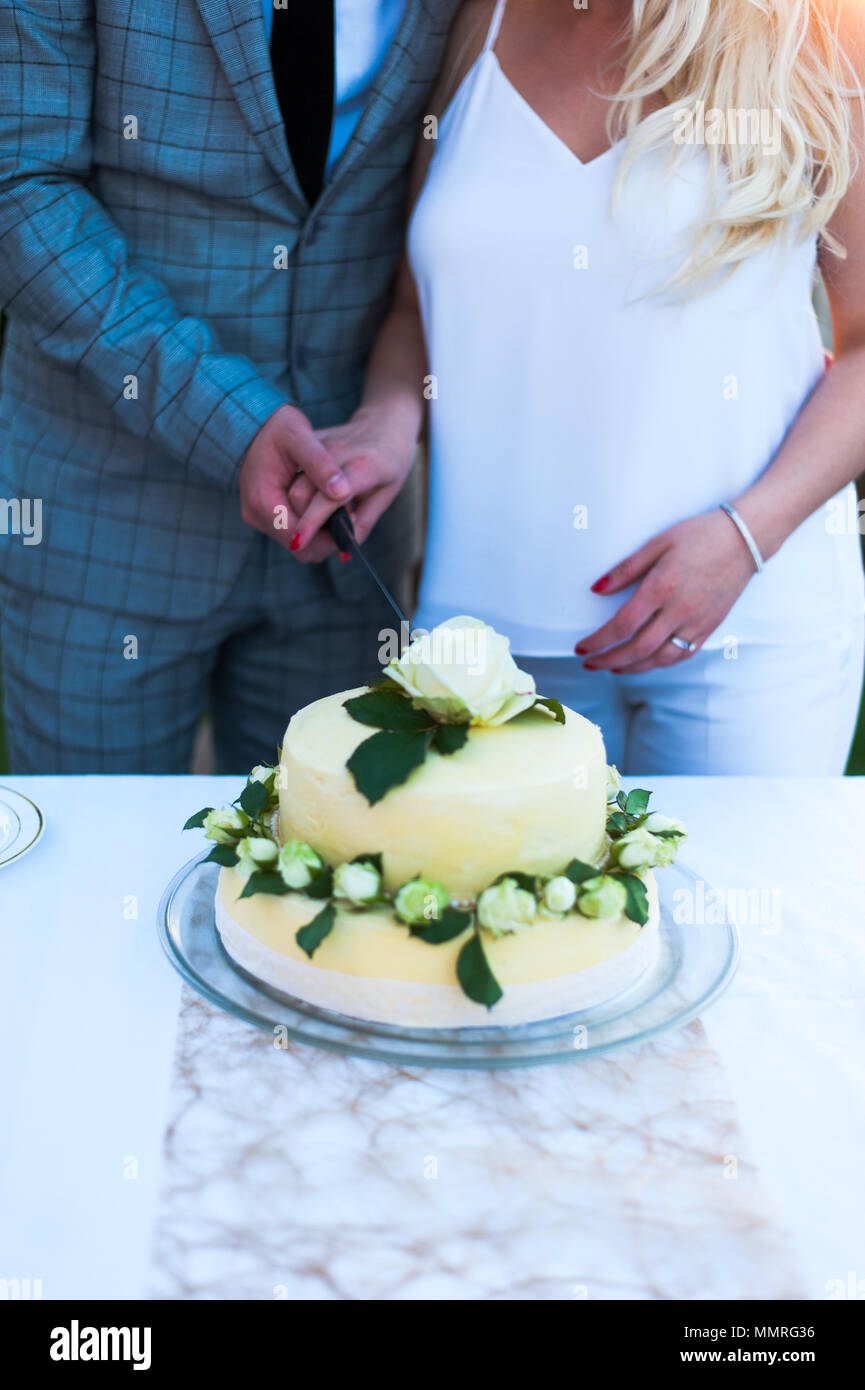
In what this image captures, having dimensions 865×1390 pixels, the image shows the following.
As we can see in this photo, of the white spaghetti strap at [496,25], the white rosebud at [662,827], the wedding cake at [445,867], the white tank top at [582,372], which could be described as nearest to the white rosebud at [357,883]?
the wedding cake at [445,867]

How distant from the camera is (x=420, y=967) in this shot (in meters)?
0.76

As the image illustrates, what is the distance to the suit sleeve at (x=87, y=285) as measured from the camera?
4.24 ft

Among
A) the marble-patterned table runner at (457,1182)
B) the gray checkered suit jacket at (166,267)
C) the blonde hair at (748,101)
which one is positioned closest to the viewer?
the marble-patterned table runner at (457,1182)

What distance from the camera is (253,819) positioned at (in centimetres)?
90

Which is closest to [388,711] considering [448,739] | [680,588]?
[448,739]

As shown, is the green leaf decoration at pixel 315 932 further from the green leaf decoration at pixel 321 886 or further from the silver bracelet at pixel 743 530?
the silver bracelet at pixel 743 530

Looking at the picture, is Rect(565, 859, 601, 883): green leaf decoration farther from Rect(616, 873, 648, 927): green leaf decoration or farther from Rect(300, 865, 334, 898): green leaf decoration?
Rect(300, 865, 334, 898): green leaf decoration

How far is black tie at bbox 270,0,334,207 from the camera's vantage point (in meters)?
1.30

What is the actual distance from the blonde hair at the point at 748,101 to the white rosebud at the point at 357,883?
765mm

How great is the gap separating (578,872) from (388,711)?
174mm

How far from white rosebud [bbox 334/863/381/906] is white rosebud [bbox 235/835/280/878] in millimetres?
71

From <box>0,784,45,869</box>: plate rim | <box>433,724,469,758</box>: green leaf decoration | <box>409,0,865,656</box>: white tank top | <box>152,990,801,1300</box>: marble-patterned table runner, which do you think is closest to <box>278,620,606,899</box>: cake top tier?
<box>433,724,469,758</box>: green leaf decoration

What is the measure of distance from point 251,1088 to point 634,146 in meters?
0.98
